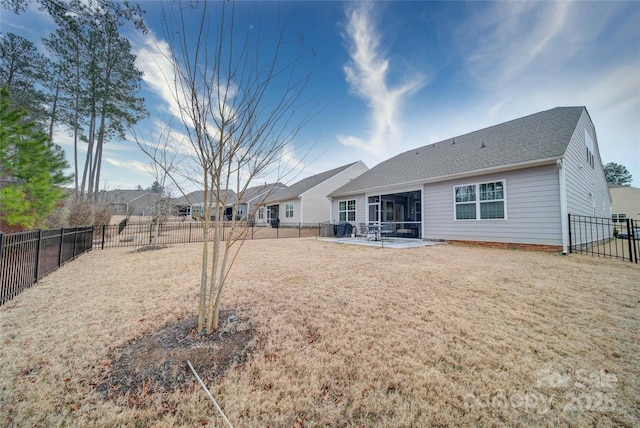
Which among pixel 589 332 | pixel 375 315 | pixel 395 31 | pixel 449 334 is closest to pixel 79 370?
pixel 375 315

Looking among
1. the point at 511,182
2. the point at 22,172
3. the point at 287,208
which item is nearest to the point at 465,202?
the point at 511,182

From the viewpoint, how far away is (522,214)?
7.86 m

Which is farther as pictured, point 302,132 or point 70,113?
point 70,113

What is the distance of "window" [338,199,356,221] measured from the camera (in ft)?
48.3

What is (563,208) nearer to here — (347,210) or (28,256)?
(347,210)

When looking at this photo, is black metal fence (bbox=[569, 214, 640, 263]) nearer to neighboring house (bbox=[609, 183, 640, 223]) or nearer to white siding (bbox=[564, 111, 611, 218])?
white siding (bbox=[564, 111, 611, 218])

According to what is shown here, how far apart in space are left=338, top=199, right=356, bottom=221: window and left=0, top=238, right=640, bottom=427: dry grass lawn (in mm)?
10239

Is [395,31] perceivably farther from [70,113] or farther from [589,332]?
[70,113]

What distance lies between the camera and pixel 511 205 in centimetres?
805

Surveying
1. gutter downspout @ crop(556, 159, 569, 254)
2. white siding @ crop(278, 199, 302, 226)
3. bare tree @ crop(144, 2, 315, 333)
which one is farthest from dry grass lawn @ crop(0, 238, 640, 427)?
white siding @ crop(278, 199, 302, 226)

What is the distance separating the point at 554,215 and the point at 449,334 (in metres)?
7.71

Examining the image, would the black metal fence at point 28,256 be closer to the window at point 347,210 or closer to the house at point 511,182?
the house at point 511,182

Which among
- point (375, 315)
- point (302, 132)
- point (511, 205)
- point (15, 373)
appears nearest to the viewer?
point (15, 373)

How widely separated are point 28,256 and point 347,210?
13.1m
